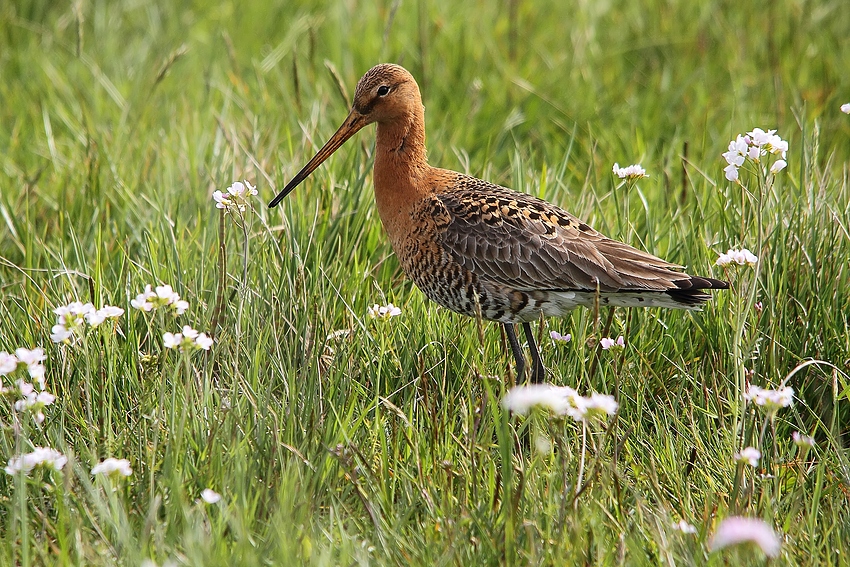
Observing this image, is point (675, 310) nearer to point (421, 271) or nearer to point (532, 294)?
point (532, 294)

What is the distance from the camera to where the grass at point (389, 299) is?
9.76 feet

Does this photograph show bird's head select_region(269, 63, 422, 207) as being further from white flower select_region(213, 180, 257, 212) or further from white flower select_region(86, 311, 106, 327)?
white flower select_region(86, 311, 106, 327)

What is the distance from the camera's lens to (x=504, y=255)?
4074 millimetres

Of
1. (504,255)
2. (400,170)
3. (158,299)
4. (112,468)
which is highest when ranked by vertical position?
(400,170)

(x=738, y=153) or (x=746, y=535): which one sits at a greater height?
(x=738, y=153)

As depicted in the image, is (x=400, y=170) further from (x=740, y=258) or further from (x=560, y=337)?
(x=740, y=258)

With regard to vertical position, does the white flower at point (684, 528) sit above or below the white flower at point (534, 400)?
below

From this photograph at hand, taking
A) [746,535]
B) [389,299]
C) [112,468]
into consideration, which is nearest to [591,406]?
[746,535]

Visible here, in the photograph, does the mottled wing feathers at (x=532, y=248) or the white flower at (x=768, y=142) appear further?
the mottled wing feathers at (x=532, y=248)

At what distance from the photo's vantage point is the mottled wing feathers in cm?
395

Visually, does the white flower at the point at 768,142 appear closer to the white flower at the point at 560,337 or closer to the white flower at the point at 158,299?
the white flower at the point at 560,337

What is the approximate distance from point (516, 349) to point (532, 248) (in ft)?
1.36

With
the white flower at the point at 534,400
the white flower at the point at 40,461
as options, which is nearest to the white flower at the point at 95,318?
the white flower at the point at 40,461

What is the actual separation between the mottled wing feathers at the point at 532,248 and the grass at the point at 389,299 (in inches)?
10.0
